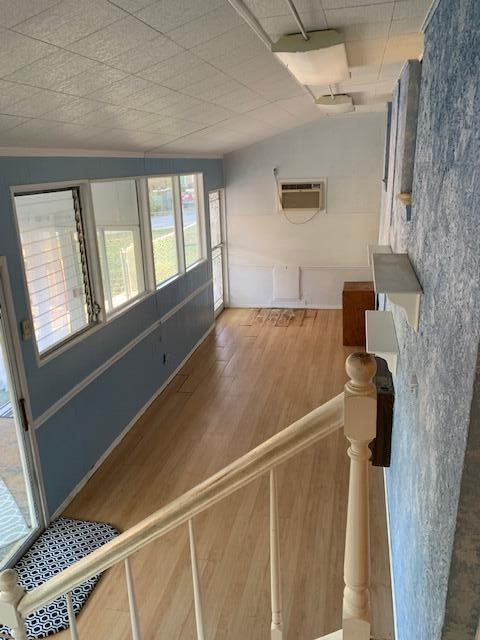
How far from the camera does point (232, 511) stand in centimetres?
348

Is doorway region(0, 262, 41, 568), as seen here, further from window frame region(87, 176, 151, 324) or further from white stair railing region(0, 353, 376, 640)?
white stair railing region(0, 353, 376, 640)

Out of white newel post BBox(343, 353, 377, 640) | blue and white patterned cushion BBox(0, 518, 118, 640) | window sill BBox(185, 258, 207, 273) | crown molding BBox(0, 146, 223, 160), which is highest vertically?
crown molding BBox(0, 146, 223, 160)

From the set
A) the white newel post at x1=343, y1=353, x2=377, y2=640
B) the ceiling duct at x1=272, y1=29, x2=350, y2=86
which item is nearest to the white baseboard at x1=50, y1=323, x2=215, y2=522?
the white newel post at x1=343, y1=353, x2=377, y2=640

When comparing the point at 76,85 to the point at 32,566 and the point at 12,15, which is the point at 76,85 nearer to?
the point at 12,15

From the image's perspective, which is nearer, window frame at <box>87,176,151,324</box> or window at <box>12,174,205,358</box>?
window at <box>12,174,205,358</box>

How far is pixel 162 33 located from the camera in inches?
79.1

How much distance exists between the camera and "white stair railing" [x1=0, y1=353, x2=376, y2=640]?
0.95 m

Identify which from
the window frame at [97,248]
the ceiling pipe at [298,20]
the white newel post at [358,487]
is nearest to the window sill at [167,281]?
the window frame at [97,248]

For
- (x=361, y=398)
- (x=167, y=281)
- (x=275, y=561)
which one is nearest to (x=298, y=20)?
(x=361, y=398)

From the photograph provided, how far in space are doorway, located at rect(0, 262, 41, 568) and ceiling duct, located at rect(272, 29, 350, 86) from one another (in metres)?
2.02

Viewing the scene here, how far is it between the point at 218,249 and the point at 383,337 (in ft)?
18.1

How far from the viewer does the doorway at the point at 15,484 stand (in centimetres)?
306

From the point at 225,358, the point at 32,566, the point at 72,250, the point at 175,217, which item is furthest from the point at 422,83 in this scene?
the point at 225,358

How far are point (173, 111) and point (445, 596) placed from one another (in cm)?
324
